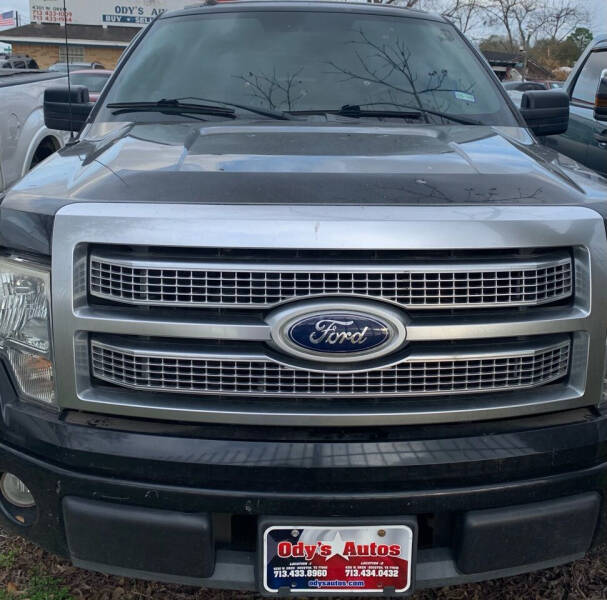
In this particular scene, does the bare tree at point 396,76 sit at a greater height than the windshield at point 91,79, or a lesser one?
greater

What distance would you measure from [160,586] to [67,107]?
2.18 meters

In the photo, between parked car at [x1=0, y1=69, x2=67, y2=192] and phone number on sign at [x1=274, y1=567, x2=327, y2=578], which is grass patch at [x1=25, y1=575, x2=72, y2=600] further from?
parked car at [x1=0, y1=69, x2=67, y2=192]

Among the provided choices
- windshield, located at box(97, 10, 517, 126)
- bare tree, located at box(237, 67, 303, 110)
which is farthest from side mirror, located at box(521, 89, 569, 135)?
bare tree, located at box(237, 67, 303, 110)

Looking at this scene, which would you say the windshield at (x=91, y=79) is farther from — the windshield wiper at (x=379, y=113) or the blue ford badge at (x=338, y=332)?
A: the blue ford badge at (x=338, y=332)

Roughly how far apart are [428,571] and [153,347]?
0.92 m

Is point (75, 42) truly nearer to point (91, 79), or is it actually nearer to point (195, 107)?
point (91, 79)

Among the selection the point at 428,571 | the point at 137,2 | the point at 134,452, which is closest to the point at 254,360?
the point at 134,452

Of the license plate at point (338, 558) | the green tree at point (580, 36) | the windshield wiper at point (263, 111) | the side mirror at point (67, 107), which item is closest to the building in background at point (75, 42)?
the green tree at point (580, 36)

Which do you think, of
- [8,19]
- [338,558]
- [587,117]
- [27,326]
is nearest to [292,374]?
[338,558]

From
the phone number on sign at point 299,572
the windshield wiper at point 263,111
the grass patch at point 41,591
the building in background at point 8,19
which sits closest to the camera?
the phone number on sign at point 299,572

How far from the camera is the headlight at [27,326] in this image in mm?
1915

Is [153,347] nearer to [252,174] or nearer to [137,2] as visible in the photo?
[252,174]

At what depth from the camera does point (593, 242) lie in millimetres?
1880

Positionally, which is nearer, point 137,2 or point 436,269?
point 436,269
